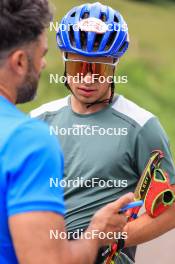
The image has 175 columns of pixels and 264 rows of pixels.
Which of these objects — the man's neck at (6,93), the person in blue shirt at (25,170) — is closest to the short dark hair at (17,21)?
the person in blue shirt at (25,170)

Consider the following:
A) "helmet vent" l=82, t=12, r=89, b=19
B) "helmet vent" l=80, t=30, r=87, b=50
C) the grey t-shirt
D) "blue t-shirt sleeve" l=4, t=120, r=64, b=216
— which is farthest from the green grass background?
"blue t-shirt sleeve" l=4, t=120, r=64, b=216

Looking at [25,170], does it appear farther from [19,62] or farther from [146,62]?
[146,62]

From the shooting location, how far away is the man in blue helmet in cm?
406

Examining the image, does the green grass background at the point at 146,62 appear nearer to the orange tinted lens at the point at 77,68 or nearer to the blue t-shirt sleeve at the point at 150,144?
the orange tinted lens at the point at 77,68

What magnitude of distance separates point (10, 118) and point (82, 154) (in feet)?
4.15

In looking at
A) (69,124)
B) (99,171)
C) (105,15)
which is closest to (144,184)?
(99,171)

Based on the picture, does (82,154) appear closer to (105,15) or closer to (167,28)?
(105,15)

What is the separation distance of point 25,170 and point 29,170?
13mm

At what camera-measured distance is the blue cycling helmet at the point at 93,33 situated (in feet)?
14.6

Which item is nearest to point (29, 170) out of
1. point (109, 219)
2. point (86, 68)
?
point (109, 219)

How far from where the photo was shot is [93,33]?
14.7ft

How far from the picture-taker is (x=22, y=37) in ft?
9.88

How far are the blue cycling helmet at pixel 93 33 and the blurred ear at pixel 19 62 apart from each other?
140cm

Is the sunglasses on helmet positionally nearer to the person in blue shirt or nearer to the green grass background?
the person in blue shirt
